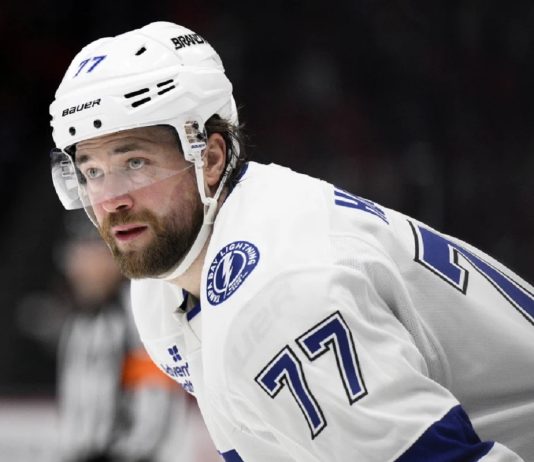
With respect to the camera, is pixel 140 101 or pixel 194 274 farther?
pixel 194 274

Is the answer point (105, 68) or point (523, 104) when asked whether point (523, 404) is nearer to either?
point (105, 68)

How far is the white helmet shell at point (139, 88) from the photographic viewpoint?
2.27 metres

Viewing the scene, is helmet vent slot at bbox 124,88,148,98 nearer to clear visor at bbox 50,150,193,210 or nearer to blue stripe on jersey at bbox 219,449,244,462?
clear visor at bbox 50,150,193,210

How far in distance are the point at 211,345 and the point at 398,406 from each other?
0.36 m

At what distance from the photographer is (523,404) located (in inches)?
80.7

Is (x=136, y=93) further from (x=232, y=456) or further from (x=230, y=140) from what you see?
(x=232, y=456)

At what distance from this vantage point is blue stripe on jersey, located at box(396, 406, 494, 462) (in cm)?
178

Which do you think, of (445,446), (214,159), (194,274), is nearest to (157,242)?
(194,274)

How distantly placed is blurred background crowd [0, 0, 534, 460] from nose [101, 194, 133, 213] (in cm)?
214

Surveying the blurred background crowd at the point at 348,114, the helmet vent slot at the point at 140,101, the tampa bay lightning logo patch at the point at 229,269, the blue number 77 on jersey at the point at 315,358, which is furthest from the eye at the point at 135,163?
the blurred background crowd at the point at 348,114

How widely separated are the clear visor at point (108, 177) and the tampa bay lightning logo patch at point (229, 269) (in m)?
0.33

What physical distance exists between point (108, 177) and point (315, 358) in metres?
0.69

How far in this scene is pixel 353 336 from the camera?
1.82m

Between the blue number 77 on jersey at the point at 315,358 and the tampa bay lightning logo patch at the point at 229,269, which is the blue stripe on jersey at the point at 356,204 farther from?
the blue number 77 on jersey at the point at 315,358
